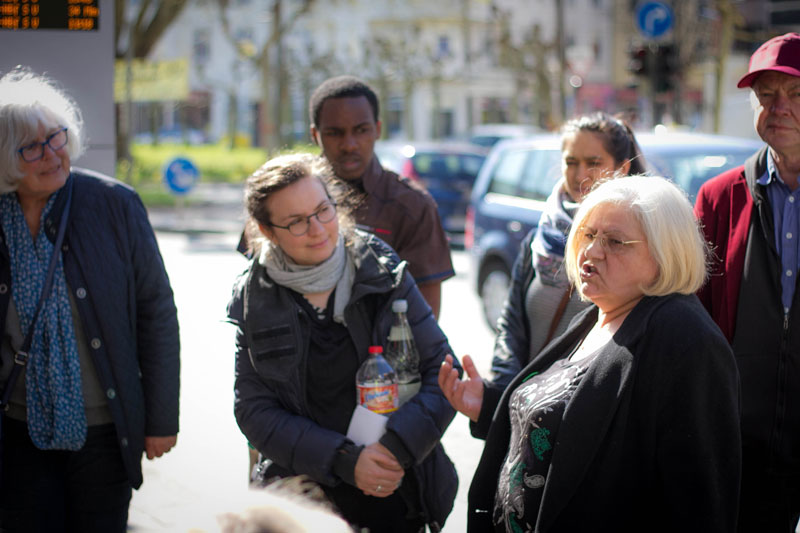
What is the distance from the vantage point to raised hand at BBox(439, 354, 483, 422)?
270cm

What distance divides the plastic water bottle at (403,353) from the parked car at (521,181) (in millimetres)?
4895

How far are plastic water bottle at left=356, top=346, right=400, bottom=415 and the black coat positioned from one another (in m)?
0.61

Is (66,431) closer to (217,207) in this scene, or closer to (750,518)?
(750,518)

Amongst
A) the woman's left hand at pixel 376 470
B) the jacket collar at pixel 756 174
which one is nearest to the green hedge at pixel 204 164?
the jacket collar at pixel 756 174

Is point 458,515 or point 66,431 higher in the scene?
point 66,431

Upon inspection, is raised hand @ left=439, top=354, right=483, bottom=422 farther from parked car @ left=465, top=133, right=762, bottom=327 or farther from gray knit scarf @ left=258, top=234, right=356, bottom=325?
parked car @ left=465, top=133, right=762, bottom=327

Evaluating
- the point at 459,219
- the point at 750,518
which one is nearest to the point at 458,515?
the point at 750,518

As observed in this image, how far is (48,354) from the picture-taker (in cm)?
286

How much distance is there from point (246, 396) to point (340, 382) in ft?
0.94

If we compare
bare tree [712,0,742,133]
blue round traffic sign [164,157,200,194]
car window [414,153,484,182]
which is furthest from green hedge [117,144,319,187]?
bare tree [712,0,742,133]

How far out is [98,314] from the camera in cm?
291

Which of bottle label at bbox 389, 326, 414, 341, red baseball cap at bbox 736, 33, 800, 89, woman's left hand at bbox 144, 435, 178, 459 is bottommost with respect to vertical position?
woman's left hand at bbox 144, 435, 178, 459

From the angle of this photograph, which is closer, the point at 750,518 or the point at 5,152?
the point at 5,152

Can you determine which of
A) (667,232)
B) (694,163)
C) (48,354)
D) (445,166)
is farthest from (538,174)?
(445,166)
